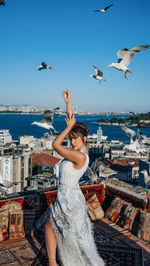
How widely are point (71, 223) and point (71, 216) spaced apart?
0.06 m

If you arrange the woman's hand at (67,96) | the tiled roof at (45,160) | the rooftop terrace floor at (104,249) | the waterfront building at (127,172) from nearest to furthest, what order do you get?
the woman's hand at (67,96) → the rooftop terrace floor at (104,249) → the waterfront building at (127,172) → the tiled roof at (45,160)

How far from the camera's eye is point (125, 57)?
17.0 ft

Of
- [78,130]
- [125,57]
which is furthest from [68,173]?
[125,57]

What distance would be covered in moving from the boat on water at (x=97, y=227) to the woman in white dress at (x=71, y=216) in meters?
0.72

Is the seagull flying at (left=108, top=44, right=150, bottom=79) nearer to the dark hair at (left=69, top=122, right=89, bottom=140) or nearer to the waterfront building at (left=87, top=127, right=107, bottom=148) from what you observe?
the dark hair at (left=69, top=122, right=89, bottom=140)

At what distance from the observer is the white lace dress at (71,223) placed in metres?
2.03

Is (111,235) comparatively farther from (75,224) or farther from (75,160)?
(75,160)

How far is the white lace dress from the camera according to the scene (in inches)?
80.0

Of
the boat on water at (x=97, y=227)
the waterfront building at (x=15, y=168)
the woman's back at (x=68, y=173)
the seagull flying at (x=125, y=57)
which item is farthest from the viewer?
the waterfront building at (x=15, y=168)

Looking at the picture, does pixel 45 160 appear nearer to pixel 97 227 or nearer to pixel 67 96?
pixel 97 227

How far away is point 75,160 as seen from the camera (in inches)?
76.6

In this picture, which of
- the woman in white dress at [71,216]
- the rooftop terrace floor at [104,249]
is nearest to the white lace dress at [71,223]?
the woman in white dress at [71,216]

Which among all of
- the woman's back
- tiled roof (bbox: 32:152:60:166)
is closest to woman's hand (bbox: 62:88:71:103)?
the woman's back

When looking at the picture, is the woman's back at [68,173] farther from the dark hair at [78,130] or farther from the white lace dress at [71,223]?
the dark hair at [78,130]
